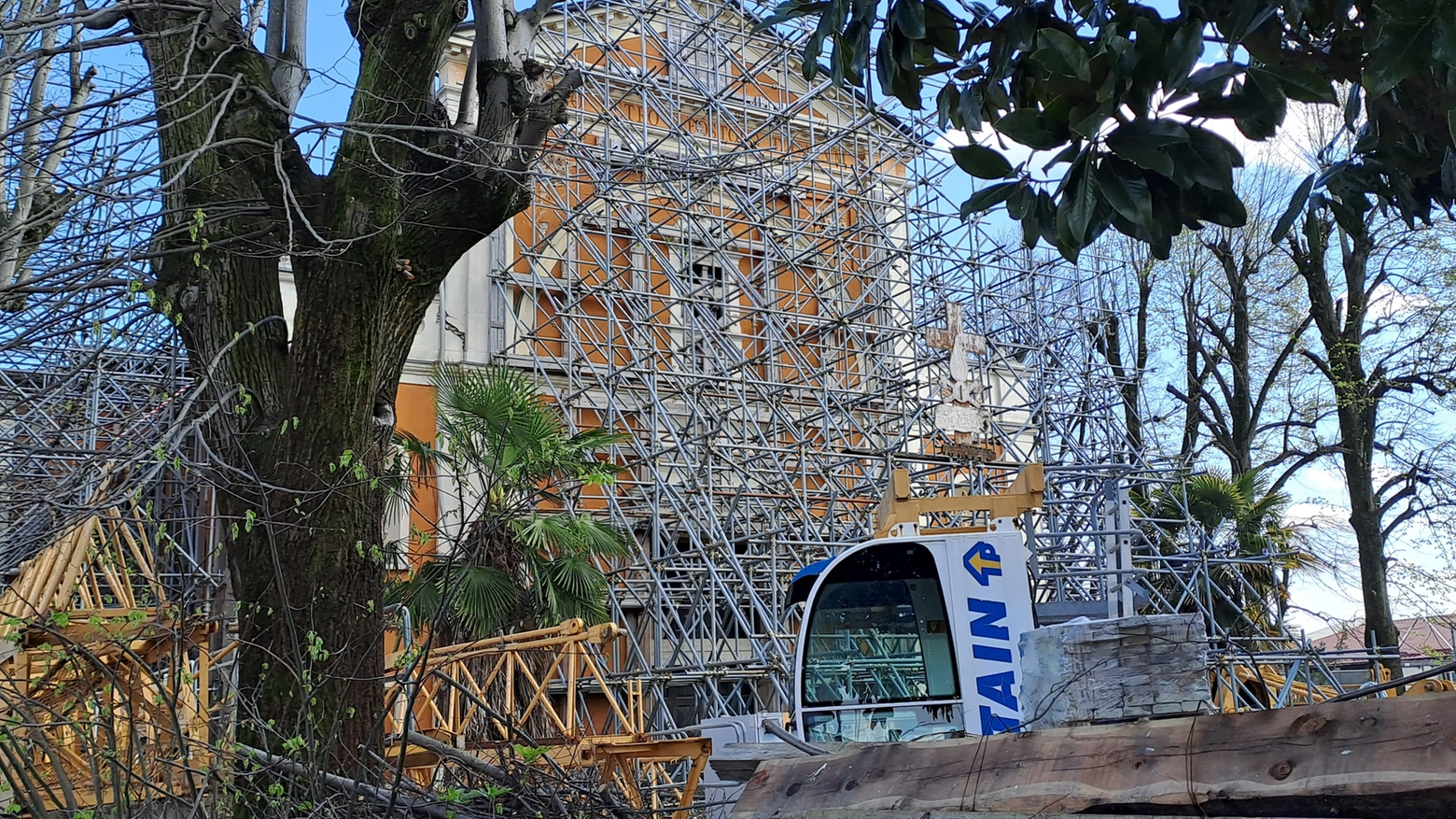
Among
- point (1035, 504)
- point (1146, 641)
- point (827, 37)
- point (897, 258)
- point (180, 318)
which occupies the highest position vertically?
point (897, 258)

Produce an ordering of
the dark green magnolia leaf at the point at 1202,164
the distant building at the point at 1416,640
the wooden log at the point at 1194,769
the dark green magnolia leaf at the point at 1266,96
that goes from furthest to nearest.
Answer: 1. the distant building at the point at 1416,640
2. the dark green magnolia leaf at the point at 1202,164
3. the dark green magnolia leaf at the point at 1266,96
4. the wooden log at the point at 1194,769

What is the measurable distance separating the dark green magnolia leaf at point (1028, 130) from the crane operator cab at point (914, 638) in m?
4.02

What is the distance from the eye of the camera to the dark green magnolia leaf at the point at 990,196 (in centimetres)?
420

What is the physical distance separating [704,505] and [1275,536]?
9.40 meters

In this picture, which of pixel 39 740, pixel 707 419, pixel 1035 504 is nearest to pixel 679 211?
pixel 707 419

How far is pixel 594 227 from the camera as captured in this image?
18719mm

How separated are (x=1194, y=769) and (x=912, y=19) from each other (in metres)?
2.62

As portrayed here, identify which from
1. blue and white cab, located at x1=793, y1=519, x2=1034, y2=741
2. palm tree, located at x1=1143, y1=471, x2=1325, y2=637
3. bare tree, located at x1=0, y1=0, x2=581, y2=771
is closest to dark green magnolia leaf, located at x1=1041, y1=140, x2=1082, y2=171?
bare tree, located at x1=0, y1=0, x2=581, y2=771

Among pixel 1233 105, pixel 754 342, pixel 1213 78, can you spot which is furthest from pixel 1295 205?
pixel 754 342

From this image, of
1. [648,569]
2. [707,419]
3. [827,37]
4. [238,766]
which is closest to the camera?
[827,37]

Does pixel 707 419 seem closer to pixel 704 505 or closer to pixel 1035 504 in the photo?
pixel 704 505

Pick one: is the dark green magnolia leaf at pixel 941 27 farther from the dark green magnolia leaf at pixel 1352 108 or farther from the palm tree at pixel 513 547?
the palm tree at pixel 513 547

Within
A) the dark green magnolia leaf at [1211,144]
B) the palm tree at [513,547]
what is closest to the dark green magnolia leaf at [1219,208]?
the dark green magnolia leaf at [1211,144]

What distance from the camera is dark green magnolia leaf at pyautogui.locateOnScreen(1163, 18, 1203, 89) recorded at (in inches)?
152
